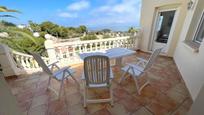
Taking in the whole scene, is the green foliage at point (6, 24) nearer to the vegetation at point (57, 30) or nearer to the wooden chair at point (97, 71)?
the wooden chair at point (97, 71)

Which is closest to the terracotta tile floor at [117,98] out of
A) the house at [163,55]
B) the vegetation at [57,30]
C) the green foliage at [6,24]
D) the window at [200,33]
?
the house at [163,55]

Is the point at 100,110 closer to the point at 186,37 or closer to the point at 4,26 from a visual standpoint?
the point at 4,26

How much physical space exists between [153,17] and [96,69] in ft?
12.3

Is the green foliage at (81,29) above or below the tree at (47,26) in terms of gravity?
below

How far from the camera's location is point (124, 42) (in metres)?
4.34

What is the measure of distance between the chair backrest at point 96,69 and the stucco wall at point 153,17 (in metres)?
3.35

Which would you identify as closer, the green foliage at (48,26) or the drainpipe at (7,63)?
the drainpipe at (7,63)

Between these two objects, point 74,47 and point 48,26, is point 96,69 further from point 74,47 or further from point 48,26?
point 48,26

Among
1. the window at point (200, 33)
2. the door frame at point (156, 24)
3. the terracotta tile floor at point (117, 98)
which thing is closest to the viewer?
the terracotta tile floor at point (117, 98)

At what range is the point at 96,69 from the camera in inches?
62.8

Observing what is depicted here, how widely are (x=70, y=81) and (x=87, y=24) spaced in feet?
53.4

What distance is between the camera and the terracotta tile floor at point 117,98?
1.67m

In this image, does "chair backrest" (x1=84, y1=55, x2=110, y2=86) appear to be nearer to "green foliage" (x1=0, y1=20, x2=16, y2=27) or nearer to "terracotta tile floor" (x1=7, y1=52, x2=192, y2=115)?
"terracotta tile floor" (x1=7, y1=52, x2=192, y2=115)

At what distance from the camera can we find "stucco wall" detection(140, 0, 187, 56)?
11.2ft
